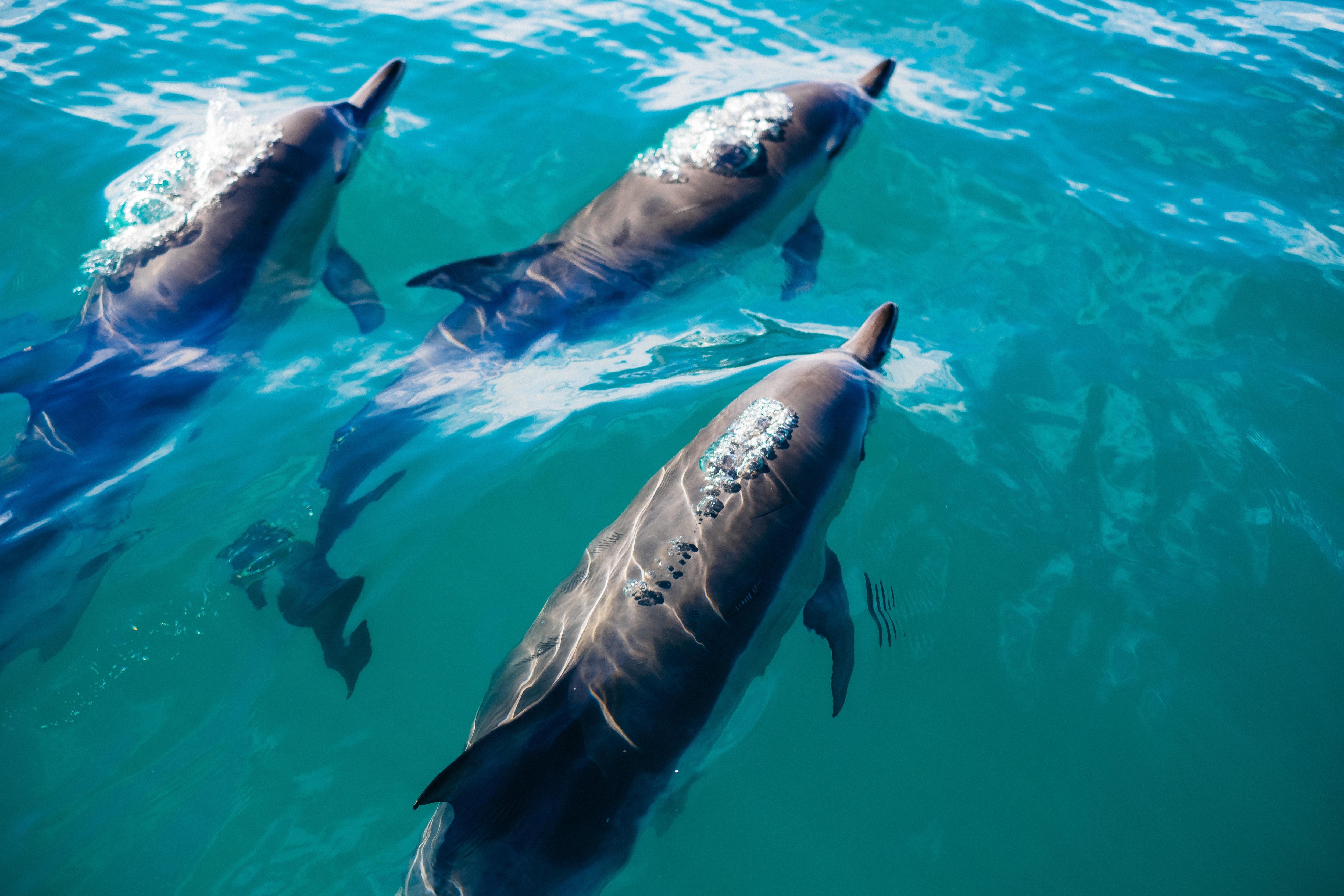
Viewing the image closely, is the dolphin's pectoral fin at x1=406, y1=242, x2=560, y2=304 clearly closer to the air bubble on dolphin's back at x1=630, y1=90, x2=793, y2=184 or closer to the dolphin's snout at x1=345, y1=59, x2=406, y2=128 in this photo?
the air bubble on dolphin's back at x1=630, y1=90, x2=793, y2=184

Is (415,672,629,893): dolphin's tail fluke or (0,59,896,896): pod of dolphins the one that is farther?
(0,59,896,896): pod of dolphins

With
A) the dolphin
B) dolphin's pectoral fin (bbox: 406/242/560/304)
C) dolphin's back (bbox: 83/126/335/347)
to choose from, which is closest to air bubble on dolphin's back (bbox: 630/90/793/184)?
the dolphin

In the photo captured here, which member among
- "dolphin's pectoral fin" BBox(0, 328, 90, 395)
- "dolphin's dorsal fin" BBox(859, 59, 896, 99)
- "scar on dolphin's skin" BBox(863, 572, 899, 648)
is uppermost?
"dolphin's dorsal fin" BBox(859, 59, 896, 99)

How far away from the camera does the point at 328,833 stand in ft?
11.4

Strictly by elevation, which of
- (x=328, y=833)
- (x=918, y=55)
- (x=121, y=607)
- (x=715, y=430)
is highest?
(x=918, y=55)

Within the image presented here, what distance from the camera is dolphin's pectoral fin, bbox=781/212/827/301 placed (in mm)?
6289

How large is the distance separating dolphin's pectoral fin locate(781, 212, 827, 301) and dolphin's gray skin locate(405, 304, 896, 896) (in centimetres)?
217

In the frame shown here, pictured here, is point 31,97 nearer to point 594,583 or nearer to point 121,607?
point 121,607

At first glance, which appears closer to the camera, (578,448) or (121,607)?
(121,607)

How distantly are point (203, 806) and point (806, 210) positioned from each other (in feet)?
18.6

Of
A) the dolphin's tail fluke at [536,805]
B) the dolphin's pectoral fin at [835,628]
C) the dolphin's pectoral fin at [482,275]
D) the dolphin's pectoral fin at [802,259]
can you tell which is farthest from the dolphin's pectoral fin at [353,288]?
the dolphin's pectoral fin at [835,628]

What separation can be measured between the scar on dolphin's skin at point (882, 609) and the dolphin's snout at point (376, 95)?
569cm

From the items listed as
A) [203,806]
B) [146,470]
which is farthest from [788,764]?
[146,470]

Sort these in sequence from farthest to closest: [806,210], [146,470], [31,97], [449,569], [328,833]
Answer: [31,97] < [806,210] < [146,470] < [449,569] < [328,833]
